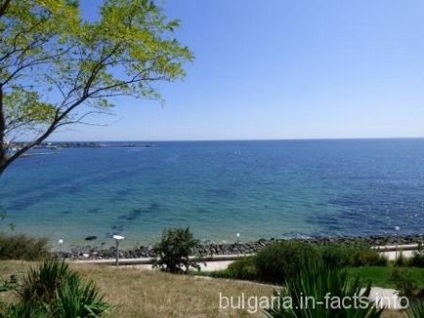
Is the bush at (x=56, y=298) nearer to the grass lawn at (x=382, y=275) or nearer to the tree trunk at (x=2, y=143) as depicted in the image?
the tree trunk at (x=2, y=143)

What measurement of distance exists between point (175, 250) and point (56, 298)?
992 centimetres

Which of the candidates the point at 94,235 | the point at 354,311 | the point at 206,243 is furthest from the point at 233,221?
the point at 354,311

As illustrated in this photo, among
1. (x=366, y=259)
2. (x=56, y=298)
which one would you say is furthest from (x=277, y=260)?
(x=56, y=298)

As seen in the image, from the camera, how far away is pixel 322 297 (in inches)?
182

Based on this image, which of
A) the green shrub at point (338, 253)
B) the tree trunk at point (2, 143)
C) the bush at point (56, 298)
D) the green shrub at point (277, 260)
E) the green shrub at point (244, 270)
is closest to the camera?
the bush at point (56, 298)

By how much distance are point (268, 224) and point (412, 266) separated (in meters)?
24.1

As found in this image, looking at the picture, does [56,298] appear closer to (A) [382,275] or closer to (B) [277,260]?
(B) [277,260]

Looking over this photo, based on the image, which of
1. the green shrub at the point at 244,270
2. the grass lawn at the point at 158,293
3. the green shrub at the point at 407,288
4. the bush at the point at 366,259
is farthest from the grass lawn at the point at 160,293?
the bush at the point at 366,259

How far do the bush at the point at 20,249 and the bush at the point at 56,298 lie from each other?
9282 mm

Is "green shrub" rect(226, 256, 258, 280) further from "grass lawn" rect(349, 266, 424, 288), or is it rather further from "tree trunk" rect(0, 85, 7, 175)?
"tree trunk" rect(0, 85, 7, 175)

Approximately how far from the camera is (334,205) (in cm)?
5441

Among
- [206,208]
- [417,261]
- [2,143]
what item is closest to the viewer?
[2,143]

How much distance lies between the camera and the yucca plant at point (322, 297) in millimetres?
4285

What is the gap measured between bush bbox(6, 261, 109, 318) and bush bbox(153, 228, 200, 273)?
8.43 metres
